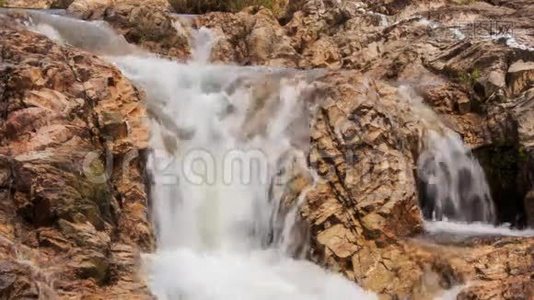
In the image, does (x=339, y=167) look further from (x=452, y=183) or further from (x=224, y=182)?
(x=452, y=183)

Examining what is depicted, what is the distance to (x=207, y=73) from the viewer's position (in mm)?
12508

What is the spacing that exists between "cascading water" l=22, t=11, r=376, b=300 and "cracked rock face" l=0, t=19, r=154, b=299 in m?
0.49

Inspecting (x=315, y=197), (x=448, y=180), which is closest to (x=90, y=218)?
(x=315, y=197)

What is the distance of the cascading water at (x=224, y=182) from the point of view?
8.39 m

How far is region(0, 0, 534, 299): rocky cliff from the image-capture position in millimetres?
7383

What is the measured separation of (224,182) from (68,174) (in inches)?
114

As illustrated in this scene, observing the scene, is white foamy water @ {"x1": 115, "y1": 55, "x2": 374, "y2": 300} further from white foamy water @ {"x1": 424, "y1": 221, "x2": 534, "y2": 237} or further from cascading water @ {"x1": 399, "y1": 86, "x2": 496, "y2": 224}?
cascading water @ {"x1": 399, "y1": 86, "x2": 496, "y2": 224}

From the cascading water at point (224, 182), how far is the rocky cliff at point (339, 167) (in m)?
0.38

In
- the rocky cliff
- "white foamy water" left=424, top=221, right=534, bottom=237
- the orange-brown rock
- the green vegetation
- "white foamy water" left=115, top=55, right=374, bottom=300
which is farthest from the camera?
the green vegetation

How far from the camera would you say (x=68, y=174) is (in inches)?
308

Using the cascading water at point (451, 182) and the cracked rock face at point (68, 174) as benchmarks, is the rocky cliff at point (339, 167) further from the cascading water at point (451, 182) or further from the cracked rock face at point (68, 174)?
the cascading water at point (451, 182)

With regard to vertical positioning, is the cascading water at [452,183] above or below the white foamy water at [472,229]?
above

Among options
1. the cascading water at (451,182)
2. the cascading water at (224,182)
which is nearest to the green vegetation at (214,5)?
the cascading water at (224,182)

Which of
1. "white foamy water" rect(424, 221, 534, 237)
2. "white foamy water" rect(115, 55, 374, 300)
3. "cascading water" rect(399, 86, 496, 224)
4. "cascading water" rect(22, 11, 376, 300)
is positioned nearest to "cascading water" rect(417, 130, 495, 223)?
"cascading water" rect(399, 86, 496, 224)
